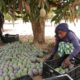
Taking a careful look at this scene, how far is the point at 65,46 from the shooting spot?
441 centimetres

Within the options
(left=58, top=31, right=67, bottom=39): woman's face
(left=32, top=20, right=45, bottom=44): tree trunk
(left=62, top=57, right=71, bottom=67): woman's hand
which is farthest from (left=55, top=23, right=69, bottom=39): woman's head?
(left=32, top=20, right=45, bottom=44): tree trunk

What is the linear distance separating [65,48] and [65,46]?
0.12 feet

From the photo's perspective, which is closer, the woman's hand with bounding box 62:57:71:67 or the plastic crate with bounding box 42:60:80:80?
the plastic crate with bounding box 42:60:80:80

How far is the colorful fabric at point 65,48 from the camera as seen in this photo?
4359mm

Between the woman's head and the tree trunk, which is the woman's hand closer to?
the woman's head

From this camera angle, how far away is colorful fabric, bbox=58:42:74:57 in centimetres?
436

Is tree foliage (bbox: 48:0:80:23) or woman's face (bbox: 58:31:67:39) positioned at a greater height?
tree foliage (bbox: 48:0:80:23)

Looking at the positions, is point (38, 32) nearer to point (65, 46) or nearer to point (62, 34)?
point (65, 46)

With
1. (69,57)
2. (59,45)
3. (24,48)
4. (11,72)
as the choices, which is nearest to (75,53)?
(69,57)

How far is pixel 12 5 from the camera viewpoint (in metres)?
5.79

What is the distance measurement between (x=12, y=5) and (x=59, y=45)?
1.91m

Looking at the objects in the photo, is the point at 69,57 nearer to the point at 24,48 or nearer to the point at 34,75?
the point at 34,75

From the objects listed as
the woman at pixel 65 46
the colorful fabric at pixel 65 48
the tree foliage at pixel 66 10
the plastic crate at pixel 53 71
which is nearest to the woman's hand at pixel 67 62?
the woman at pixel 65 46

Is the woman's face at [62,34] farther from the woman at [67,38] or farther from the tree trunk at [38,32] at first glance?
the tree trunk at [38,32]
